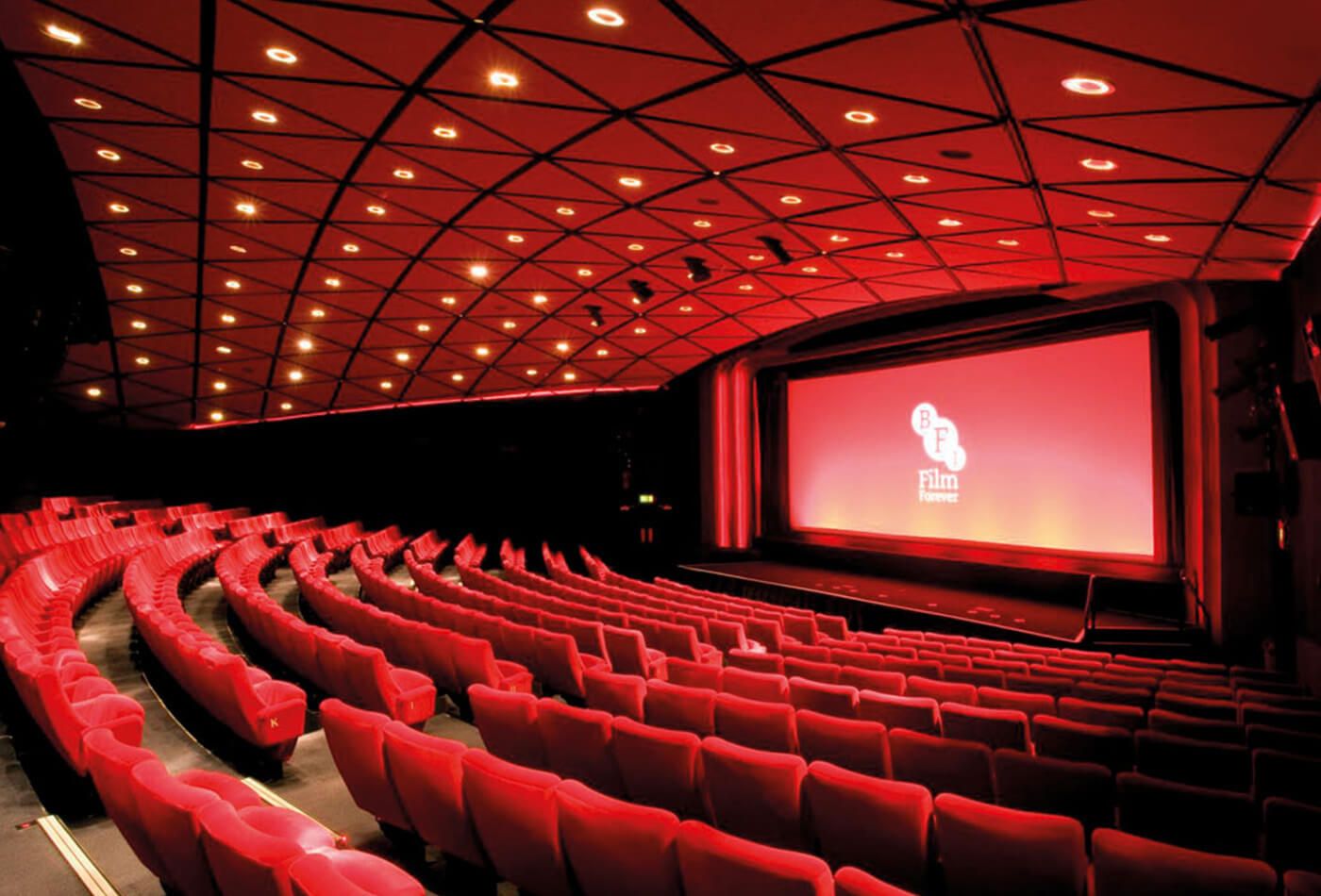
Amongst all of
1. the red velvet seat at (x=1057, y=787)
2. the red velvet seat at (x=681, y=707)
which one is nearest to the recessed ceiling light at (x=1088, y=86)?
the red velvet seat at (x=1057, y=787)

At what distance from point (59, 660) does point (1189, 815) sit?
492 cm

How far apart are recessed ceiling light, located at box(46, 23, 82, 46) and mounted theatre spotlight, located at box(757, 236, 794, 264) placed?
548 cm

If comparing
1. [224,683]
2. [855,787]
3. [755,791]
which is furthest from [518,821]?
[224,683]

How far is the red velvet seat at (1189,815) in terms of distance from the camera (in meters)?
2.74

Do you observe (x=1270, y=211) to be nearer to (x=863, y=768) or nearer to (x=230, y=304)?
(x=863, y=768)

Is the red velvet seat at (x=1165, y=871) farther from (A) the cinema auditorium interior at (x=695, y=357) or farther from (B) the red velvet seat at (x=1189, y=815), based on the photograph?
(B) the red velvet seat at (x=1189, y=815)

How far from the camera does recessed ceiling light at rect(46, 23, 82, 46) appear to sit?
440cm

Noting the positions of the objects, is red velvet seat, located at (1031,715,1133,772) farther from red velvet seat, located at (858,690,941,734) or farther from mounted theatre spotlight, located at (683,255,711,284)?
mounted theatre spotlight, located at (683,255,711,284)

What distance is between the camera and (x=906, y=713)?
4.12 meters

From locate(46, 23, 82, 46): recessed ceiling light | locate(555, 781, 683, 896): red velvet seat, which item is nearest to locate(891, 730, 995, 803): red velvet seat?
locate(555, 781, 683, 896): red velvet seat

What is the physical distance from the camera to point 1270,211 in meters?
6.14

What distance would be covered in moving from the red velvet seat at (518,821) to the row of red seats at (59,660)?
157 cm

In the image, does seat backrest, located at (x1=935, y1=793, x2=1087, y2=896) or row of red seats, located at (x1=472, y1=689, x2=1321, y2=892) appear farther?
row of red seats, located at (x1=472, y1=689, x2=1321, y2=892)

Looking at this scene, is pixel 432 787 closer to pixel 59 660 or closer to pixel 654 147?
pixel 59 660
